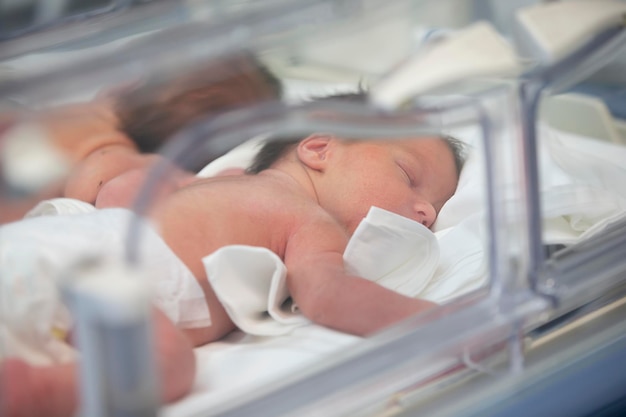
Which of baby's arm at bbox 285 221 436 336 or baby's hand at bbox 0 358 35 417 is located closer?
baby's hand at bbox 0 358 35 417

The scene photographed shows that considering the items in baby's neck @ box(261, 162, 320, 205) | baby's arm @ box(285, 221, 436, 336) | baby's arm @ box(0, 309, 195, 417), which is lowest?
baby's arm @ box(285, 221, 436, 336)

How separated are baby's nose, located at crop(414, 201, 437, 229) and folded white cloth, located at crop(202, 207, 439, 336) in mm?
97

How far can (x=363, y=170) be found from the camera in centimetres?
106

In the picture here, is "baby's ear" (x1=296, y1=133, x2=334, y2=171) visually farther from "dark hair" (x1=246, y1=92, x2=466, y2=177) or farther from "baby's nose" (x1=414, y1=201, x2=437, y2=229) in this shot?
"baby's nose" (x1=414, y1=201, x2=437, y2=229)

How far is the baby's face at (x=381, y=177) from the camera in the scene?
3.48ft

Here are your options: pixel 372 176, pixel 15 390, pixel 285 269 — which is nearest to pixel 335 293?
pixel 285 269

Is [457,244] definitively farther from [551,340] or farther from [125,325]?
[125,325]

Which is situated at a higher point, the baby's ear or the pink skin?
the baby's ear

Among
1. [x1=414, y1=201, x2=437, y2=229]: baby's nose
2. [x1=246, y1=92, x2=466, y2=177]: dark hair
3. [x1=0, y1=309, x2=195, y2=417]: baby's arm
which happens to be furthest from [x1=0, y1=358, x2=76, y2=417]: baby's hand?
[x1=414, y1=201, x2=437, y2=229]: baby's nose

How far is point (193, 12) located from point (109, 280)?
0.73 m

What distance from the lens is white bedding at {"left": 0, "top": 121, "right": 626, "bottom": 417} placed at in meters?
0.77

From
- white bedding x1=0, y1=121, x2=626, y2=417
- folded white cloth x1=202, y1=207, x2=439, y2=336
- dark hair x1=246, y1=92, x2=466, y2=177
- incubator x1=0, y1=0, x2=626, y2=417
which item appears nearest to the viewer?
incubator x1=0, y1=0, x2=626, y2=417

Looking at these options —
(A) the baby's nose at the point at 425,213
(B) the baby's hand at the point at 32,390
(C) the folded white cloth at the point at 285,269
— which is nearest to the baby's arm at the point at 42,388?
(B) the baby's hand at the point at 32,390

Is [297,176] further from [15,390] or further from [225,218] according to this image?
[15,390]
